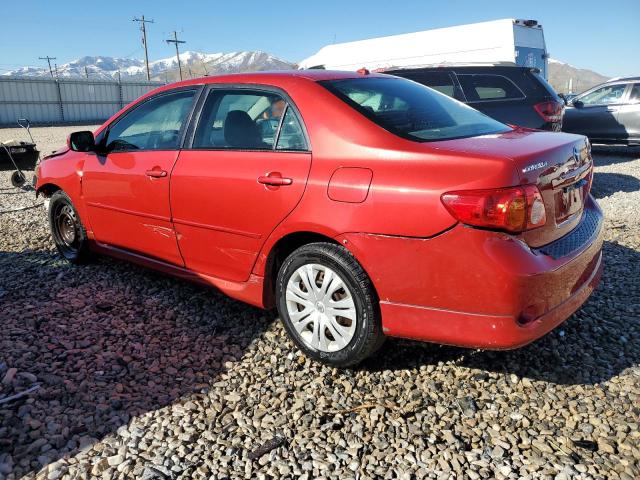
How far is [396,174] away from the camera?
2693mm

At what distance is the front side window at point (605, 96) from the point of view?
12.1 meters

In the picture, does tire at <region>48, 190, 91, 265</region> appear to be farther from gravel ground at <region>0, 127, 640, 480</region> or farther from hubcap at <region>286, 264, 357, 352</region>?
hubcap at <region>286, 264, 357, 352</region>

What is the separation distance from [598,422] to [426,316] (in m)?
0.96

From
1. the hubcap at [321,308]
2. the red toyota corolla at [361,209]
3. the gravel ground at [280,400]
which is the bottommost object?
the gravel ground at [280,400]

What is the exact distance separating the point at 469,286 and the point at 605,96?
1187cm

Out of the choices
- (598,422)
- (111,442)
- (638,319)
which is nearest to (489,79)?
(638,319)

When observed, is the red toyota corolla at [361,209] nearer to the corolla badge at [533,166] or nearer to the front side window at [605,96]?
the corolla badge at [533,166]

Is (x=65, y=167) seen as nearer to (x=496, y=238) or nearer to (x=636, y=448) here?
(x=496, y=238)

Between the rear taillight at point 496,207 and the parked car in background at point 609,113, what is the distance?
10991 mm

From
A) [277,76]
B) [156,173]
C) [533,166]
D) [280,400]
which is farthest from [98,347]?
[533,166]

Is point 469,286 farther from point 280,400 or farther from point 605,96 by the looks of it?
point 605,96

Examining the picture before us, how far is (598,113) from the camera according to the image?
39.9ft

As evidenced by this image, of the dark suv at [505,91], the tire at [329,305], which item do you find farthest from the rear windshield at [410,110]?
the dark suv at [505,91]

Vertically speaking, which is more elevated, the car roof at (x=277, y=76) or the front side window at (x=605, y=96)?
the car roof at (x=277, y=76)
